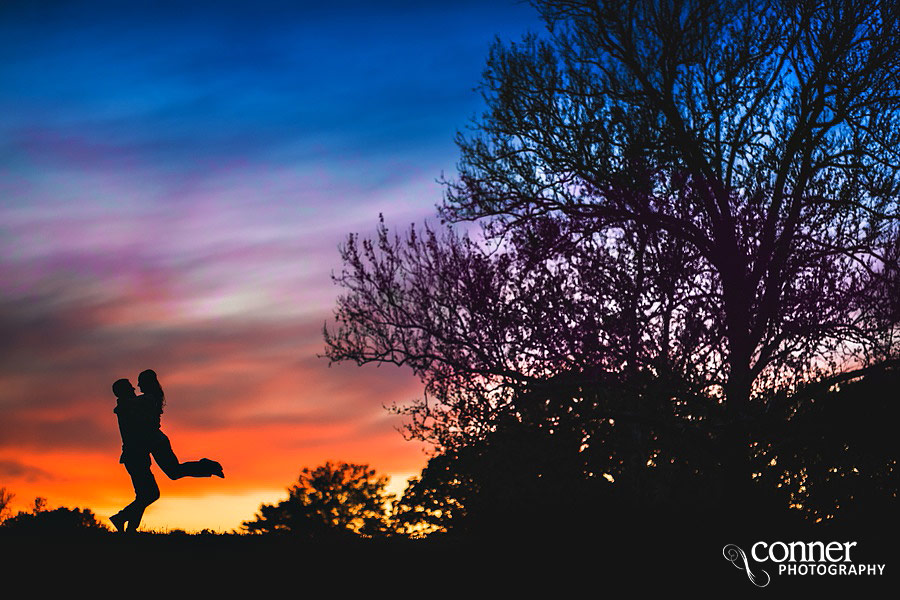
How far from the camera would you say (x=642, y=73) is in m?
18.2

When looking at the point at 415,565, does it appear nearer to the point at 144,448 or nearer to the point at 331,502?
the point at 144,448

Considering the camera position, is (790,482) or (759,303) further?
(790,482)

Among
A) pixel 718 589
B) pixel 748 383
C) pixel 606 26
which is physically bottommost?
pixel 718 589

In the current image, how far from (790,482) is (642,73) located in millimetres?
10400

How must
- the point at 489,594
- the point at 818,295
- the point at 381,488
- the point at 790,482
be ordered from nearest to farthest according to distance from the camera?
the point at 489,594
the point at 818,295
the point at 790,482
the point at 381,488

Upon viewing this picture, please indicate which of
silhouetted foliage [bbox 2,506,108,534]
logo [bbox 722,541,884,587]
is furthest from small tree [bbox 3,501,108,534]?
logo [bbox 722,541,884,587]

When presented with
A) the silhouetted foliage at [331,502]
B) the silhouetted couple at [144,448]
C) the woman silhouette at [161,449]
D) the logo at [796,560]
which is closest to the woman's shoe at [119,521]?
the silhouetted couple at [144,448]

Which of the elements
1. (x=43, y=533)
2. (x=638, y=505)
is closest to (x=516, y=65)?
(x=638, y=505)

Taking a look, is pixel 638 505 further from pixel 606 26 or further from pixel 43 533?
pixel 43 533

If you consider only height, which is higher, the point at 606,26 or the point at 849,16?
the point at 606,26

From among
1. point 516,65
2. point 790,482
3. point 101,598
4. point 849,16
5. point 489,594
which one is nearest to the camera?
point 101,598

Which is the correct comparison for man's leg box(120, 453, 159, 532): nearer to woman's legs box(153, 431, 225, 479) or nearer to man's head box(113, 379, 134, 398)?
woman's legs box(153, 431, 225, 479)

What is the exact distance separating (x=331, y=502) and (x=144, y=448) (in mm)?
57104

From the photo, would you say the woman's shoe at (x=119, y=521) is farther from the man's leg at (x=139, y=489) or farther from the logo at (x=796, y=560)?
the logo at (x=796, y=560)
